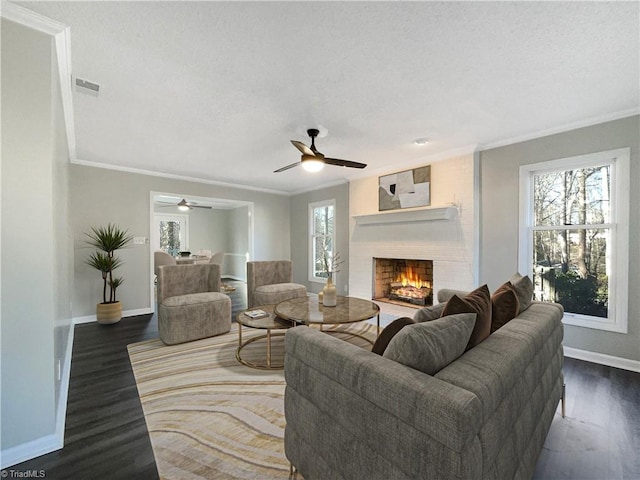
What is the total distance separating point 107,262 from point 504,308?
4.98 meters

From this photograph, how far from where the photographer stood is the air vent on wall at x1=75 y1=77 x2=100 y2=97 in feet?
7.50

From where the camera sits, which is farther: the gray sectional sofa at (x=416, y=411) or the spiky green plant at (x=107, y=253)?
the spiky green plant at (x=107, y=253)

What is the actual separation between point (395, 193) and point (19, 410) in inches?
183

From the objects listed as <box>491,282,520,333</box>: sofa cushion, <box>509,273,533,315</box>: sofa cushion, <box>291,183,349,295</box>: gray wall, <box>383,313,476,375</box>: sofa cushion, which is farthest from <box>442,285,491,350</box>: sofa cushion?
<box>291,183,349,295</box>: gray wall

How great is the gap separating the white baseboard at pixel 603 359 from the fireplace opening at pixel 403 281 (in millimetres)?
1866

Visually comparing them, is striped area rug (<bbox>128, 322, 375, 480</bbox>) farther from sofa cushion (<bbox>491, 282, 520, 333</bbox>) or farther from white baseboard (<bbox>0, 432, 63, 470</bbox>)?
sofa cushion (<bbox>491, 282, 520, 333</bbox>)

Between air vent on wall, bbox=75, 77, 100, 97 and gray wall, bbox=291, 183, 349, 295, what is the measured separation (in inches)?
163

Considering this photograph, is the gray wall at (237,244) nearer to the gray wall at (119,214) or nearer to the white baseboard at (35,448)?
the gray wall at (119,214)

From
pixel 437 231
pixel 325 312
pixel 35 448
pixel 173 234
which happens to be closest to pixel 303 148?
pixel 325 312

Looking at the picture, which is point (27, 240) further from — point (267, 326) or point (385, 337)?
point (385, 337)

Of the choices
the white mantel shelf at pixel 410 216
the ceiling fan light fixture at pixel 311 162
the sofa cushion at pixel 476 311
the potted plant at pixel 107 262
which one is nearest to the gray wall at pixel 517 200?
the white mantel shelf at pixel 410 216

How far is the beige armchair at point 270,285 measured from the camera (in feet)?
14.3

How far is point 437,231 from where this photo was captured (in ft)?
14.0

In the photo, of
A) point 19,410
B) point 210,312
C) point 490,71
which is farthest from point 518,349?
point 210,312
